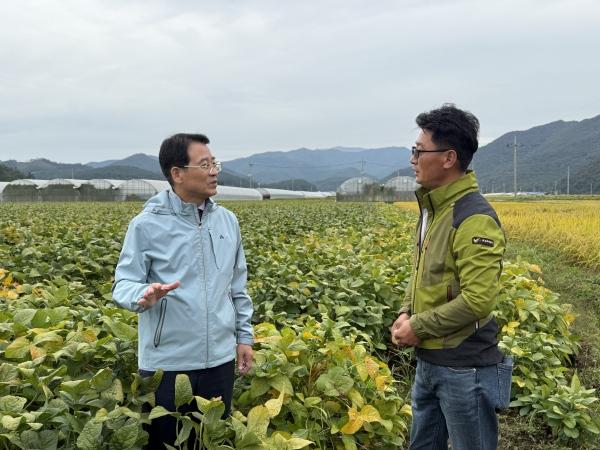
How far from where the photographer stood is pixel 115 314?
2.83 m

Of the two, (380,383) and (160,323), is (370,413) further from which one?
(160,323)

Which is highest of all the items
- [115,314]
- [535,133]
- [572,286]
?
[535,133]

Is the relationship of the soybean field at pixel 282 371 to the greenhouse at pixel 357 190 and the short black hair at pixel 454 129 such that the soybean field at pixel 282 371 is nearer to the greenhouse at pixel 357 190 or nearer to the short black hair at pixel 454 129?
the short black hair at pixel 454 129

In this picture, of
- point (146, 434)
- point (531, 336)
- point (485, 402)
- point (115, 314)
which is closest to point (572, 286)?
point (531, 336)

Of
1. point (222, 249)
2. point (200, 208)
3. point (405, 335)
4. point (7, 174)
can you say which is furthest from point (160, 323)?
point (7, 174)

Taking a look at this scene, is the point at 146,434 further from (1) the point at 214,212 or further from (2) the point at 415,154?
(2) the point at 415,154

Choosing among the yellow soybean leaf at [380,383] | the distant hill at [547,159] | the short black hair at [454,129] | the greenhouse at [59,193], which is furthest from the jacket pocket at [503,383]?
the distant hill at [547,159]

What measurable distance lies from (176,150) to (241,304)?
0.73 metres

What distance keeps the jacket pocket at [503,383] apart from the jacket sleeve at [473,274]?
0.27 m

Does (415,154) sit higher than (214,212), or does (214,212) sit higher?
(415,154)

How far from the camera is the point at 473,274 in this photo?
1.94 m

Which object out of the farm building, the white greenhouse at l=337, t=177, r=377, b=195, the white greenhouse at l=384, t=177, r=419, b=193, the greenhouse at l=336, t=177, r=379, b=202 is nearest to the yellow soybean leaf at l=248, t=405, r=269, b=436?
the farm building

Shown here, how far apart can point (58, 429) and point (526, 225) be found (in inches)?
539

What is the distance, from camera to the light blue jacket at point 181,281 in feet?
6.62
